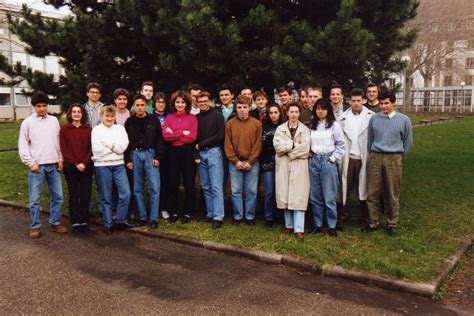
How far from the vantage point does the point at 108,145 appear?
6.16 metres

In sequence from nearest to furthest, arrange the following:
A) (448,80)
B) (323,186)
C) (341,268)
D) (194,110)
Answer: (341,268)
(323,186)
(194,110)
(448,80)

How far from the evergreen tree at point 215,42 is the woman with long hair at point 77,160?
2.14 meters

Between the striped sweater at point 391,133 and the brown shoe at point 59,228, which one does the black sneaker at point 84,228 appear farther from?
the striped sweater at point 391,133

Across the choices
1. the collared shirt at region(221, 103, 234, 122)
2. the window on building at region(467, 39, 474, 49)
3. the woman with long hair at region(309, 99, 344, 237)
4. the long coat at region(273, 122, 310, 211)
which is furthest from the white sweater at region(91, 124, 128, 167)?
the window on building at region(467, 39, 474, 49)

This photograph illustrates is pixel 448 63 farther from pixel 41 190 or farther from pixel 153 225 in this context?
pixel 41 190

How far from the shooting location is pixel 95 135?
6191 millimetres

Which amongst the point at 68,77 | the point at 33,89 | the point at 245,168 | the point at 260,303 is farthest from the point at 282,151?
the point at 33,89

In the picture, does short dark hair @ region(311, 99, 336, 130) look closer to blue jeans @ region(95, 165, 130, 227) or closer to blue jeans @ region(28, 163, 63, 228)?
blue jeans @ region(95, 165, 130, 227)

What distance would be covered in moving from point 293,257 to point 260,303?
3.72ft

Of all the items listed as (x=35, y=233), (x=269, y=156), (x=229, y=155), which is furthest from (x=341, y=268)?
(x=35, y=233)

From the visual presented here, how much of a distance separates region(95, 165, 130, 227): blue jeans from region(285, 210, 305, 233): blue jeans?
7.61 feet

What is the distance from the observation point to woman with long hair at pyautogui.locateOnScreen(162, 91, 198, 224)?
21.0 feet

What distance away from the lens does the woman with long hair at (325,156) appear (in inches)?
230

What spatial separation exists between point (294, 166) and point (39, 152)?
356 cm
